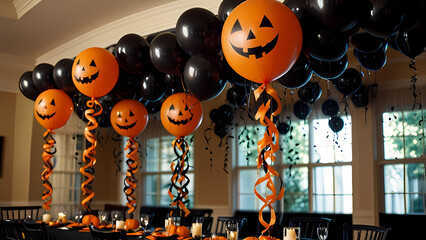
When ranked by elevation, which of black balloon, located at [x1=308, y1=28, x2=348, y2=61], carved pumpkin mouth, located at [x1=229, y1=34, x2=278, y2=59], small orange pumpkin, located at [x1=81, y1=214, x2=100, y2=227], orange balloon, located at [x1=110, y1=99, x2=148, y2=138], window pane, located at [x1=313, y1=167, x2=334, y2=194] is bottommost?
small orange pumpkin, located at [x1=81, y1=214, x2=100, y2=227]

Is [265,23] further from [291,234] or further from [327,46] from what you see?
[291,234]

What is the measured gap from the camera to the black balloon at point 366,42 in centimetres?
393

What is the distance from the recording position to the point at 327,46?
146 inches

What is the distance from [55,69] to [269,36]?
3.19 m

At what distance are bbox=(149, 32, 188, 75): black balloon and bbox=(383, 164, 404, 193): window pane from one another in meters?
4.01

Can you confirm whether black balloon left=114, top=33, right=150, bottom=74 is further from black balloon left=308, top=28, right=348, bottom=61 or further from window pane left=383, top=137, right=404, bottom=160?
window pane left=383, top=137, right=404, bottom=160

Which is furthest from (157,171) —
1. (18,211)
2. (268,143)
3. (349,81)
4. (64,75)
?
(268,143)

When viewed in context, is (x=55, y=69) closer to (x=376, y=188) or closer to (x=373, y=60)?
(x=373, y=60)

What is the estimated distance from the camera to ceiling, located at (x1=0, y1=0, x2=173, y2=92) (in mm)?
5898

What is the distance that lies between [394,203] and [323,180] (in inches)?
45.2

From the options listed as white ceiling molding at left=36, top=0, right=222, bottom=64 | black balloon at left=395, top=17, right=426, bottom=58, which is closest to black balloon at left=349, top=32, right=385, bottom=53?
black balloon at left=395, top=17, right=426, bottom=58

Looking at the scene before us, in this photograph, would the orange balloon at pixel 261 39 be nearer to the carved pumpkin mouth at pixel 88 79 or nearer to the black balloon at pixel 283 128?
the carved pumpkin mouth at pixel 88 79

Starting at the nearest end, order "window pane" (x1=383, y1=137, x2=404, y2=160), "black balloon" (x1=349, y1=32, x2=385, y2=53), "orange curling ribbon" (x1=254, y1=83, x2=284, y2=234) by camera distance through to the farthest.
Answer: "orange curling ribbon" (x1=254, y1=83, x2=284, y2=234)
"black balloon" (x1=349, y1=32, x2=385, y2=53)
"window pane" (x1=383, y1=137, x2=404, y2=160)

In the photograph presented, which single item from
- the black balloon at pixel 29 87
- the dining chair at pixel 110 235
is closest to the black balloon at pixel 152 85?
the black balloon at pixel 29 87
